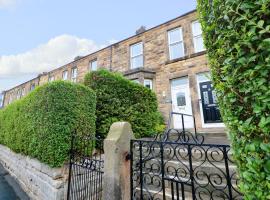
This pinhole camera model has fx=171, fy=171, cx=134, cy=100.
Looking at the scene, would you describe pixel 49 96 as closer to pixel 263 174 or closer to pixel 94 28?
pixel 263 174

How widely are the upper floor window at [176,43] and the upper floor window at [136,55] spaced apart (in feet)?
6.77

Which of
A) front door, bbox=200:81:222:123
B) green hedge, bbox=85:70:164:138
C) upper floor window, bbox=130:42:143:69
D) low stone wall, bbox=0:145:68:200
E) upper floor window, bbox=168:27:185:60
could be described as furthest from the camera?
upper floor window, bbox=130:42:143:69

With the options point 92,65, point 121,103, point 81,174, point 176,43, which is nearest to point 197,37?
point 176,43

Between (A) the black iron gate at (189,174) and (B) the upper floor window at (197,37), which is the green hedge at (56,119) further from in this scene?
(B) the upper floor window at (197,37)

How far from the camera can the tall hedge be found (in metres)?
0.88

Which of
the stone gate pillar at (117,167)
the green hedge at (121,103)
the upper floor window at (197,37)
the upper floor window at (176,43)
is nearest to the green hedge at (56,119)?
the green hedge at (121,103)

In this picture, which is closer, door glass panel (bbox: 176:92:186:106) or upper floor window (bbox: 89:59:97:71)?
door glass panel (bbox: 176:92:186:106)

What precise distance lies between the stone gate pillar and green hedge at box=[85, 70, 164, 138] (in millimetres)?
2359

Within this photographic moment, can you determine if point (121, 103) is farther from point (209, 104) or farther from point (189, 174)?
point (209, 104)

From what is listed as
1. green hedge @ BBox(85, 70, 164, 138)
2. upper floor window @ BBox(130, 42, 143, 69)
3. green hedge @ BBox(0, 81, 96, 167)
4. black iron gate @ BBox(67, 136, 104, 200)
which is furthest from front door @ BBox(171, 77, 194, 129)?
black iron gate @ BBox(67, 136, 104, 200)

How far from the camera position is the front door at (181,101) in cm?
911

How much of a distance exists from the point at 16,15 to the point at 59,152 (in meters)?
8.80

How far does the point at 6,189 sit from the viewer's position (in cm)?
502

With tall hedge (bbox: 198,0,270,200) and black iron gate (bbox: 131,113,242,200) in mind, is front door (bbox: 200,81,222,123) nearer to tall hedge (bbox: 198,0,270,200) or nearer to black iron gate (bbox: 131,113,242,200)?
black iron gate (bbox: 131,113,242,200)
